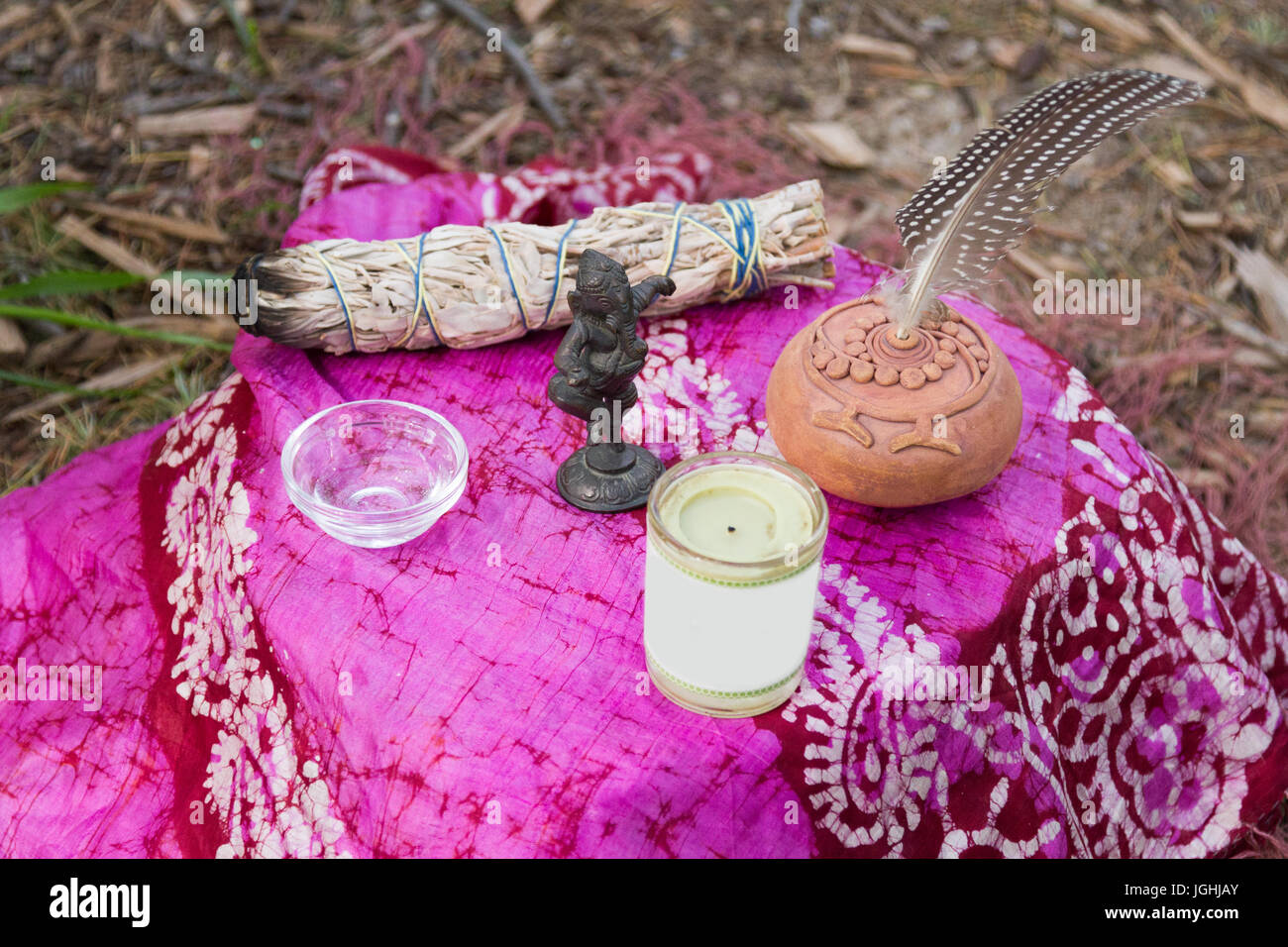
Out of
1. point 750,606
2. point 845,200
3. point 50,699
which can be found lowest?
point 50,699

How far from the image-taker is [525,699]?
1615 millimetres

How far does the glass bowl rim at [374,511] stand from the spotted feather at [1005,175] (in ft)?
2.43

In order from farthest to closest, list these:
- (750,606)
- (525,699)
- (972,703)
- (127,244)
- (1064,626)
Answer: (127,244)
(1064,626)
(972,703)
(525,699)
(750,606)

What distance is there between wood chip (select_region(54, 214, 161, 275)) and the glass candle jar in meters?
2.27

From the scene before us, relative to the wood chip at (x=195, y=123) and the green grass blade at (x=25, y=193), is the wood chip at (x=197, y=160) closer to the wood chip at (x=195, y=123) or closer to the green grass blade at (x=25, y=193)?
the wood chip at (x=195, y=123)

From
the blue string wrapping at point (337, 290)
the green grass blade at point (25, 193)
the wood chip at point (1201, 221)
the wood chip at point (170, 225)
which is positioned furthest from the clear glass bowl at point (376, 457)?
the wood chip at point (1201, 221)

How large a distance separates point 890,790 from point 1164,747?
71 cm

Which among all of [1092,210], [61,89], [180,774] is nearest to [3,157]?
[61,89]

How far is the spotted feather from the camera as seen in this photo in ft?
5.57

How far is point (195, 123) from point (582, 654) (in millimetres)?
2626

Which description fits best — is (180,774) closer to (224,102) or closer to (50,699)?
(50,699)

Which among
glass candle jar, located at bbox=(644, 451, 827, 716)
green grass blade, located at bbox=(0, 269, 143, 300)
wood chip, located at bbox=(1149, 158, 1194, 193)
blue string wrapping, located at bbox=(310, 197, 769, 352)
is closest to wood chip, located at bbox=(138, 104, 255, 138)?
green grass blade, located at bbox=(0, 269, 143, 300)

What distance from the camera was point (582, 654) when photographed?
1662mm

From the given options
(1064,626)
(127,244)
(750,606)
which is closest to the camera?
(750,606)
